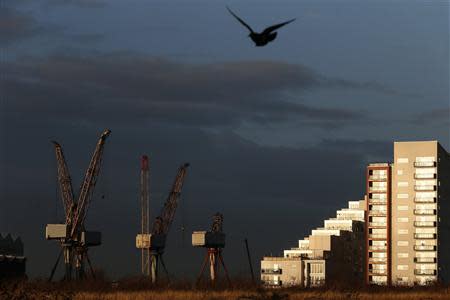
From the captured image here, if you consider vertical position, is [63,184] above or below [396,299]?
above

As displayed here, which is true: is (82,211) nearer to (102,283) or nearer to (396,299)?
(102,283)

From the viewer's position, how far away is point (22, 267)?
409 ft

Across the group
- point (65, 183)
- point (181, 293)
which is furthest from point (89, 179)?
point (181, 293)

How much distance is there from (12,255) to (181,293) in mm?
51654

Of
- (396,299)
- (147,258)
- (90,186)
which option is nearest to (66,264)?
(90,186)

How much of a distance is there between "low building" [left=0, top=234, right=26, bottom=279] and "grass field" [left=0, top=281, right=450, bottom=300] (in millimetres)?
8915

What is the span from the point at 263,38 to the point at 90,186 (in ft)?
488

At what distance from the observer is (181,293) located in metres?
85.1

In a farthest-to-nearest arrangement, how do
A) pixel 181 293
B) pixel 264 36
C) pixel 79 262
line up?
pixel 79 262 → pixel 181 293 → pixel 264 36

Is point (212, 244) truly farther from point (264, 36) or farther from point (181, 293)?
point (264, 36)

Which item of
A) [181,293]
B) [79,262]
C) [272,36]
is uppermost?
[272,36]

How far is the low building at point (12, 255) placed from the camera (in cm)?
11400

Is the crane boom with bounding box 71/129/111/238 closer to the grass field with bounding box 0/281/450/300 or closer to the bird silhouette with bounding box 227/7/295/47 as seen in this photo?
the grass field with bounding box 0/281/450/300

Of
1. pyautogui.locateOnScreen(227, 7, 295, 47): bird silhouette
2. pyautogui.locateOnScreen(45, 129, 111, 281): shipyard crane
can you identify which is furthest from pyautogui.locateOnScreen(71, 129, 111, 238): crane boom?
pyautogui.locateOnScreen(227, 7, 295, 47): bird silhouette
